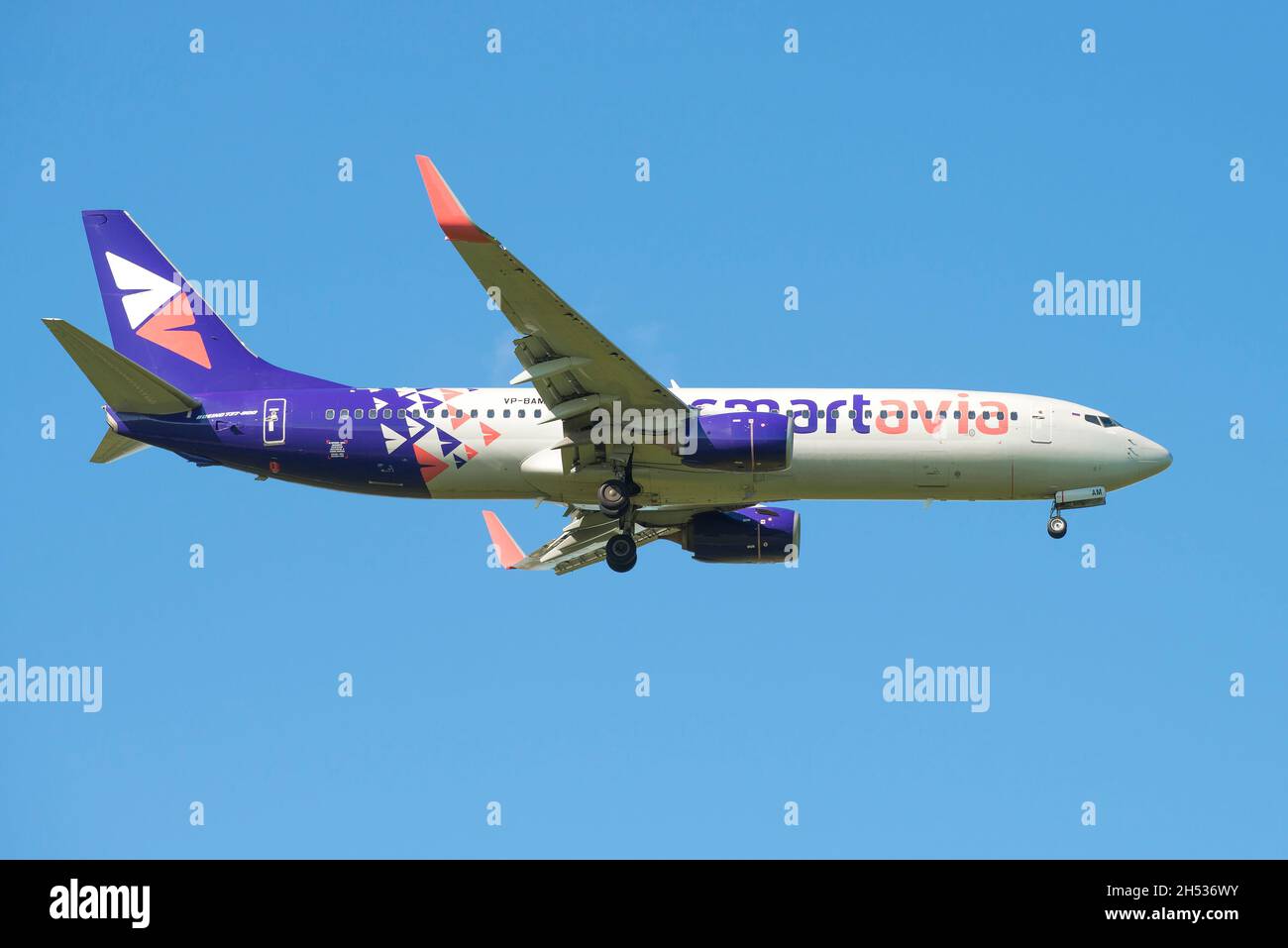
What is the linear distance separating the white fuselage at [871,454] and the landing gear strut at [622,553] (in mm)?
1553

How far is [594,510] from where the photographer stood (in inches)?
2105

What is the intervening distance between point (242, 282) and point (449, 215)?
14489 mm

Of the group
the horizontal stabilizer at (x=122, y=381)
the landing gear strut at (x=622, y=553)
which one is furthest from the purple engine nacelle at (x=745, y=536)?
the horizontal stabilizer at (x=122, y=381)

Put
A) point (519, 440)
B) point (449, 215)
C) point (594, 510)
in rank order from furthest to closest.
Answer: point (594, 510) → point (519, 440) → point (449, 215)

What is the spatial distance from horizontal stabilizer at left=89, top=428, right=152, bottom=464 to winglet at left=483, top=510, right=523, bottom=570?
12.4 metres

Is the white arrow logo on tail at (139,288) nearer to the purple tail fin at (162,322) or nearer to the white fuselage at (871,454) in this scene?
the purple tail fin at (162,322)

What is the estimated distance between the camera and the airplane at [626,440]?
4866cm

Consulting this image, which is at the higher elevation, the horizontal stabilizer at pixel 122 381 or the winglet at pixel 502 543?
the horizontal stabilizer at pixel 122 381

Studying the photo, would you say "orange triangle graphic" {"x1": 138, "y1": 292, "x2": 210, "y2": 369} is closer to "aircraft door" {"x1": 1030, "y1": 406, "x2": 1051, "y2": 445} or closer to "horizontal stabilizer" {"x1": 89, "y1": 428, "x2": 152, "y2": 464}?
"horizontal stabilizer" {"x1": 89, "y1": 428, "x2": 152, "y2": 464}

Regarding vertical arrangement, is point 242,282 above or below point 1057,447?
above

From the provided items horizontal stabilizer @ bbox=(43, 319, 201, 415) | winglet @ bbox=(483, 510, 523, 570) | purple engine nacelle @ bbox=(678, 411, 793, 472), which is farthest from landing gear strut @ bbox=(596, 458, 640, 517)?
horizontal stabilizer @ bbox=(43, 319, 201, 415)

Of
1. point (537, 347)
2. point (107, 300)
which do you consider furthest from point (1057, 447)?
point (107, 300)

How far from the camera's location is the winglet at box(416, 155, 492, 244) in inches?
1655

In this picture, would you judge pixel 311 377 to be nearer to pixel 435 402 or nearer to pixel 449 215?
pixel 435 402
